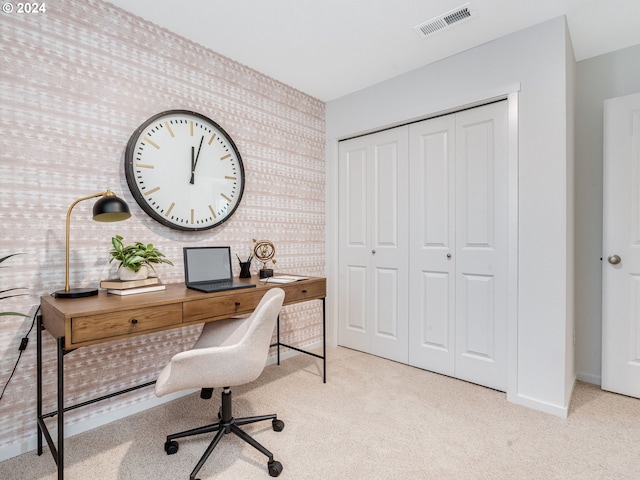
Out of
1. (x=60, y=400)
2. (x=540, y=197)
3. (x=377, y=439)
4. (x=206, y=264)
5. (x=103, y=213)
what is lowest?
(x=377, y=439)

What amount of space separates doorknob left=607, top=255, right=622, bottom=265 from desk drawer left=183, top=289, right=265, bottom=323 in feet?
7.80

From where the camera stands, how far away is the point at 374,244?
10.3 feet

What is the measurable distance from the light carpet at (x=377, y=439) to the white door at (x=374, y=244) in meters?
0.63

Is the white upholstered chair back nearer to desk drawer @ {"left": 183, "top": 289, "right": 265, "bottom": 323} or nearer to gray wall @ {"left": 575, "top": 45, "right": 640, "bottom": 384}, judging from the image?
desk drawer @ {"left": 183, "top": 289, "right": 265, "bottom": 323}

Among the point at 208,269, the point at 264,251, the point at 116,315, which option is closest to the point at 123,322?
the point at 116,315

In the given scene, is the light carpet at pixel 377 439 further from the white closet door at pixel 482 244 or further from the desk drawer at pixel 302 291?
the desk drawer at pixel 302 291

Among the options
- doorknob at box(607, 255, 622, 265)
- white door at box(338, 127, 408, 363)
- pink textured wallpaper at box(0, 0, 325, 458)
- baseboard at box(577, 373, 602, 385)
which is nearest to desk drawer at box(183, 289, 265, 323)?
pink textured wallpaper at box(0, 0, 325, 458)

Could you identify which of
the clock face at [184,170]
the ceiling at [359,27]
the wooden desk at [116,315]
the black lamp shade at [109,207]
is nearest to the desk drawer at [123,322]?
the wooden desk at [116,315]

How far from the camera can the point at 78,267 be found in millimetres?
1890

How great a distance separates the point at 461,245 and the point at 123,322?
223cm

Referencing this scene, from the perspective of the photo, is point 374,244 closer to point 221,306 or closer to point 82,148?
point 221,306

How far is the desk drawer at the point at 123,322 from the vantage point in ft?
4.56

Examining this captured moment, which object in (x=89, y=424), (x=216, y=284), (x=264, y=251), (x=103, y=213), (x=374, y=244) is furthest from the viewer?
(x=374, y=244)

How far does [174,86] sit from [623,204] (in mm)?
3119
